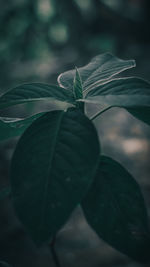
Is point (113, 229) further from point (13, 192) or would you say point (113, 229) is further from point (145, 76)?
point (145, 76)

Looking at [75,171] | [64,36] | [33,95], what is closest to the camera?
[75,171]

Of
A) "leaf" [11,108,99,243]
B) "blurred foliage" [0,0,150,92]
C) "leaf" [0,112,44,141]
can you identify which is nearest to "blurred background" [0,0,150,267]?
"blurred foliage" [0,0,150,92]

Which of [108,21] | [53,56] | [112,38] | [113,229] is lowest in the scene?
[53,56]

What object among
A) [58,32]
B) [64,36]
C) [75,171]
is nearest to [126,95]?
[75,171]

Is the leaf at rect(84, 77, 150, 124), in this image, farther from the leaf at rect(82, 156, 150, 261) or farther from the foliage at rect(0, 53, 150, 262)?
the leaf at rect(82, 156, 150, 261)

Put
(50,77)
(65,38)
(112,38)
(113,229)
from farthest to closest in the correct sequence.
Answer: (65,38) < (112,38) < (50,77) < (113,229)

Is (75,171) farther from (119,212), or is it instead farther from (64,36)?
(64,36)

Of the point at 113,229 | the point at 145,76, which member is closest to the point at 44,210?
the point at 113,229
